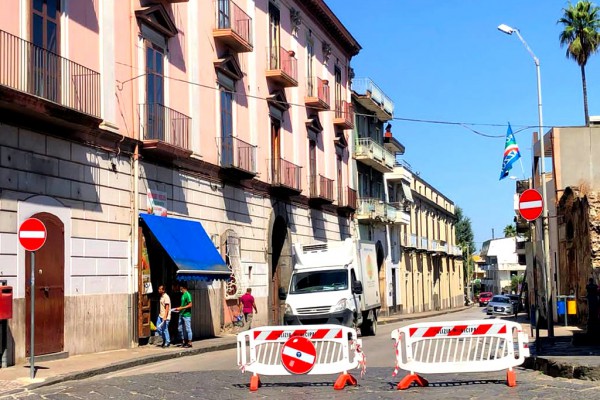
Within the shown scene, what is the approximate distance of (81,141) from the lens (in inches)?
758

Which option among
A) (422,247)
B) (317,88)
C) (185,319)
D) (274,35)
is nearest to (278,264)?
(317,88)

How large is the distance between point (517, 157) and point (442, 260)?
1660 inches

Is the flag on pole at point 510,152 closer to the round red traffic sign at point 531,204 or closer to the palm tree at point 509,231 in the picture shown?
the round red traffic sign at point 531,204

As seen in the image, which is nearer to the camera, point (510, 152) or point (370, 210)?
point (510, 152)

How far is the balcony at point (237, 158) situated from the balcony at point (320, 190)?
8223 mm

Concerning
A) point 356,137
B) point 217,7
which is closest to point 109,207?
point 217,7

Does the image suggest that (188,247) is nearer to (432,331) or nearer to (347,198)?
(432,331)

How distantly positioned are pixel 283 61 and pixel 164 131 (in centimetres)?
1202

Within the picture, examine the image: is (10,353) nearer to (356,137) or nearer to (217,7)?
(217,7)

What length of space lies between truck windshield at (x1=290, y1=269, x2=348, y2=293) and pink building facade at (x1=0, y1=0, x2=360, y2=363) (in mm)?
2430

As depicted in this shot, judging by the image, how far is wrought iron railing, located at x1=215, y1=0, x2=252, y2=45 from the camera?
2805 centimetres

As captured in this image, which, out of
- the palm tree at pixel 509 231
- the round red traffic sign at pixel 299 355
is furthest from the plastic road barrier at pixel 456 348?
the palm tree at pixel 509 231

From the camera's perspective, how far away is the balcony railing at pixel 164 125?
22.4 m

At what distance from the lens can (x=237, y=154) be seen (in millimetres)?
28766
